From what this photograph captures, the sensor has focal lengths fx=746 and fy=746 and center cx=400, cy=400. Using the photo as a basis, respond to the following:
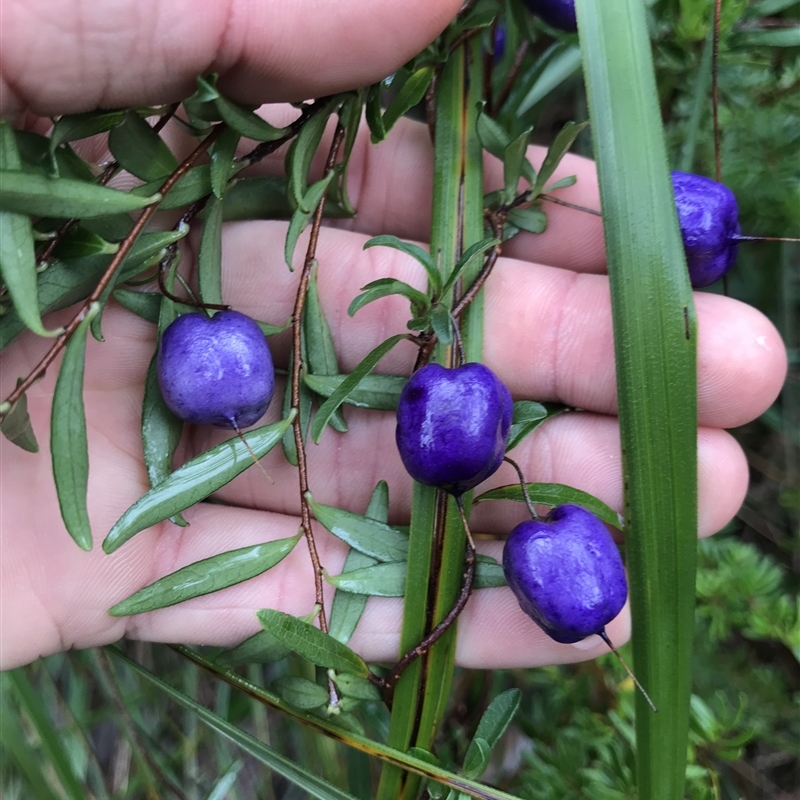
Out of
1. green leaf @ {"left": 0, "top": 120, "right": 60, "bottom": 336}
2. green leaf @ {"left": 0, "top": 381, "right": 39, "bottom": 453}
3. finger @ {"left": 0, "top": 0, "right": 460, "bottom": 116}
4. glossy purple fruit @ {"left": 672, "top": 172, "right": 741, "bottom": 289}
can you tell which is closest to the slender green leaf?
green leaf @ {"left": 0, "top": 381, "right": 39, "bottom": 453}

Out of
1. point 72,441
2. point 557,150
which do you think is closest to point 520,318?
point 557,150

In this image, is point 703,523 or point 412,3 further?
point 703,523

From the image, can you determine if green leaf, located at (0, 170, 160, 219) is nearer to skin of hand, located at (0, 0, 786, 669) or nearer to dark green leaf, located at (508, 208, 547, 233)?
skin of hand, located at (0, 0, 786, 669)

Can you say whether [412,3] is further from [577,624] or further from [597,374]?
[577,624]

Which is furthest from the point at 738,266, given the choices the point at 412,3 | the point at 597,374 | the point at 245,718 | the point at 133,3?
the point at 245,718

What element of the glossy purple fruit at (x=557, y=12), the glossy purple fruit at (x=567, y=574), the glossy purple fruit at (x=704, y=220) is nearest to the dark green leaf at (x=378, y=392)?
the glossy purple fruit at (x=567, y=574)

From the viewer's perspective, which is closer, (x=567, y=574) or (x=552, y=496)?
(x=567, y=574)

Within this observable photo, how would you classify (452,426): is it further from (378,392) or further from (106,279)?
(106,279)
